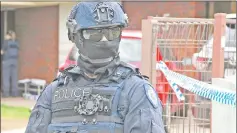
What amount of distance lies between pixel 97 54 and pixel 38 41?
1289cm

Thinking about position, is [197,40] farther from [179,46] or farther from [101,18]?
[101,18]

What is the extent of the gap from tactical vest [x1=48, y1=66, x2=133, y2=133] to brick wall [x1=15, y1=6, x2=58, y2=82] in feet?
38.8

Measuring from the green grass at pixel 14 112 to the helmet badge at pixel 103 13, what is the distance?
28.5ft

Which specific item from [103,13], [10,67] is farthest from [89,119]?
[10,67]

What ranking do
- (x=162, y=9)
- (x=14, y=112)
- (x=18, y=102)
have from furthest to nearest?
1. (x=18, y=102)
2. (x=162, y=9)
3. (x=14, y=112)

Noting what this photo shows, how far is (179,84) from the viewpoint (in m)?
5.41

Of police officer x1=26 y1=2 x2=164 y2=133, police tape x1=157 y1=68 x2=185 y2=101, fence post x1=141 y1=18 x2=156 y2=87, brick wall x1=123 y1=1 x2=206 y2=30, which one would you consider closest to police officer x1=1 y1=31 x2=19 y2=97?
brick wall x1=123 y1=1 x2=206 y2=30

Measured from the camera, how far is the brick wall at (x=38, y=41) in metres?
14.9

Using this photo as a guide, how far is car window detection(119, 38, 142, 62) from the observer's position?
31.6 ft

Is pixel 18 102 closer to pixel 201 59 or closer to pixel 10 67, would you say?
pixel 10 67

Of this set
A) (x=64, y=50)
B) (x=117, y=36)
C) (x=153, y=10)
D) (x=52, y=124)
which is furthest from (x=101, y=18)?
(x=64, y=50)

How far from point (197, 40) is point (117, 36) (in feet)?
12.3

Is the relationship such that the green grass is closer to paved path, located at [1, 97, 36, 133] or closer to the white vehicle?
paved path, located at [1, 97, 36, 133]

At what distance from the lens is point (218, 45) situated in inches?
213
